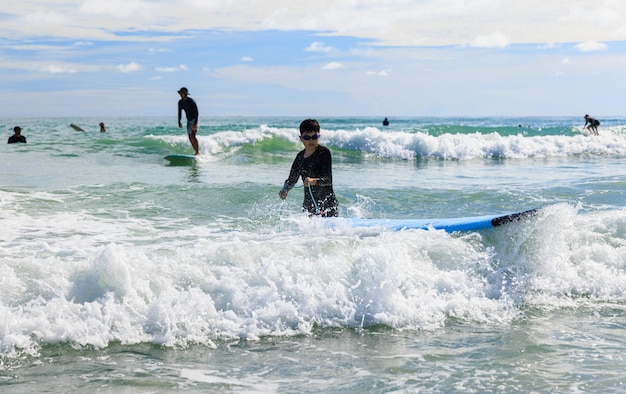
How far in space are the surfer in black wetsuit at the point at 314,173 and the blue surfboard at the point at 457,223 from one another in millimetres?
345

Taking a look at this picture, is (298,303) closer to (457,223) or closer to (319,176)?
(319,176)

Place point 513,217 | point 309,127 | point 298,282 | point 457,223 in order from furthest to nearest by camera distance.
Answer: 1. point 457,223
2. point 309,127
3. point 513,217
4. point 298,282

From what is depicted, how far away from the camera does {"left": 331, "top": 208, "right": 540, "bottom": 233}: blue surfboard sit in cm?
598

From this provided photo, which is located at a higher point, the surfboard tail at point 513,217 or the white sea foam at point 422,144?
the white sea foam at point 422,144

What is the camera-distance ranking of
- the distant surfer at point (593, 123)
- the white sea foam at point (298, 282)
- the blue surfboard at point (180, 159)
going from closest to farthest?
1. the white sea foam at point (298, 282)
2. the blue surfboard at point (180, 159)
3. the distant surfer at point (593, 123)

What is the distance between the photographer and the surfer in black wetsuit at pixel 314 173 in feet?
21.0

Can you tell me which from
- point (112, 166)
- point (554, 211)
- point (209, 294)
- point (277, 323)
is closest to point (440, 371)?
point (277, 323)

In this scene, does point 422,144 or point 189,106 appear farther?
point 422,144

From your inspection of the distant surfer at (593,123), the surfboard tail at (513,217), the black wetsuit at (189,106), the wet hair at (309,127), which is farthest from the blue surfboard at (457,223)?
the distant surfer at (593,123)

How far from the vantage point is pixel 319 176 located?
259 inches

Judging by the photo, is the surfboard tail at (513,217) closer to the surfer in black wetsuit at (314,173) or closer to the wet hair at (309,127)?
the surfer in black wetsuit at (314,173)

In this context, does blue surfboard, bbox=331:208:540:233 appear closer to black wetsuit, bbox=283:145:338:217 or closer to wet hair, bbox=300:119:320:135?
black wetsuit, bbox=283:145:338:217

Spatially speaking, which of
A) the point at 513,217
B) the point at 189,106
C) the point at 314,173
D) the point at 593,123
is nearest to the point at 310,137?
the point at 314,173

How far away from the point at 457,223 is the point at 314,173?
4.93 ft
